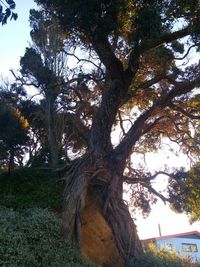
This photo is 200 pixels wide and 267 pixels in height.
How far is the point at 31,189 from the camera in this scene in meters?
11.5

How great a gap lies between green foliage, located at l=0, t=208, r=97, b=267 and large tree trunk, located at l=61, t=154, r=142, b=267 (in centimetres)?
74

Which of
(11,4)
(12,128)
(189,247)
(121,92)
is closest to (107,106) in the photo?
(121,92)

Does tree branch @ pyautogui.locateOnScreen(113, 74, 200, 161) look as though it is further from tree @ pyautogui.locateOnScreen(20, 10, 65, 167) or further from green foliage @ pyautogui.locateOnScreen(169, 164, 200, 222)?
green foliage @ pyautogui.locateOnScreen(169, 164, 200, 222)

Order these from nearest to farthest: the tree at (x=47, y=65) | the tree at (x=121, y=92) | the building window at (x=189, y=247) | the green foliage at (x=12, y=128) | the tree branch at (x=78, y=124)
Answer: the tree at (x=121, y=92) → the green foliage at (x=12, y=128) → the tree at (x=47, y=65) → the tree branch at (x=78, y=124) → the building window at (x=189, y=247)

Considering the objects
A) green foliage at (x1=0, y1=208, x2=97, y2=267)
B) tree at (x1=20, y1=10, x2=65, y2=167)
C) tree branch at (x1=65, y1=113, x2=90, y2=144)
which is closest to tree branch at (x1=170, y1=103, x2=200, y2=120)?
tree branch at (x1=65, y1=113, x2=90, y2=144)

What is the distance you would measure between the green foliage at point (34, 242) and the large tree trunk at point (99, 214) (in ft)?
2.42

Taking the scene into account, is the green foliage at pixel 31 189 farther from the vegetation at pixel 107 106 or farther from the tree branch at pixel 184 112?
the tree branch at pixel 184 112

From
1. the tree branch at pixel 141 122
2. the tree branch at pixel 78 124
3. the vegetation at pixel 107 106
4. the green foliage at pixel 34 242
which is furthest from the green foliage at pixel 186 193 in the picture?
the green foliage at pixel 34 242

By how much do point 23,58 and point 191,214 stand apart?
894 cm

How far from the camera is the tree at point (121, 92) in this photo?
9.99 m

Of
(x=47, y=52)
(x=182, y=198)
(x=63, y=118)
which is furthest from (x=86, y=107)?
(x=182, y=198)

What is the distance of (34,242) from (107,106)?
544 cm

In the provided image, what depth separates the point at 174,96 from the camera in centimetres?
1347

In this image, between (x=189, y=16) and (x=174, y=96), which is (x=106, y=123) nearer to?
(x=174, y=96)
